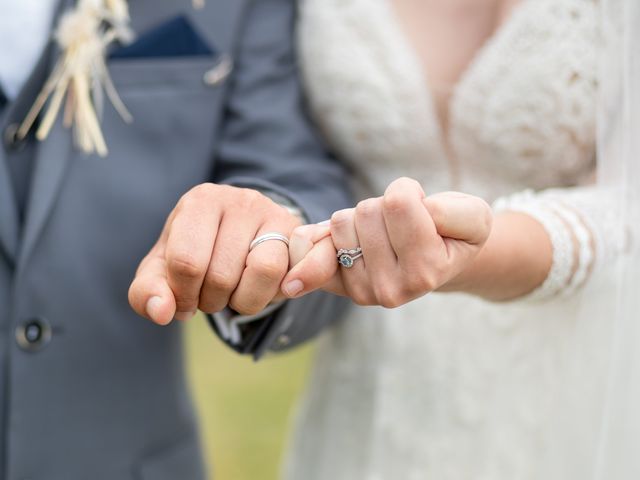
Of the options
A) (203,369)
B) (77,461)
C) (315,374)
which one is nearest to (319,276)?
(77,461)

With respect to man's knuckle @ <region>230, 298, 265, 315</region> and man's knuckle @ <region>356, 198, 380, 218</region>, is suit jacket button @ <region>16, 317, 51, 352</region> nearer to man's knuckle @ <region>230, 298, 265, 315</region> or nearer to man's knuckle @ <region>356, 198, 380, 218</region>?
man's knuckle @ <region>230, 298, 265, 315</region>

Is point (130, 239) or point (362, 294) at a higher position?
point (362, 294)

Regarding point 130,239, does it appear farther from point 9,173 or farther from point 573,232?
point 573,232

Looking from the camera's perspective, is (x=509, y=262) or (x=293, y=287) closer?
(x=293, y=287)

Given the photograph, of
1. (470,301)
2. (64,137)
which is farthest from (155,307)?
(470,301)

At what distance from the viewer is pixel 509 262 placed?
3.41ft

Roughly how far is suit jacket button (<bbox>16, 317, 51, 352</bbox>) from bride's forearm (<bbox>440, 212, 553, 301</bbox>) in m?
0.58

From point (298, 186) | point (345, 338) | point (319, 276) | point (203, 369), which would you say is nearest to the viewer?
point (319, 276)

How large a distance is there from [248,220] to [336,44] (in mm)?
618

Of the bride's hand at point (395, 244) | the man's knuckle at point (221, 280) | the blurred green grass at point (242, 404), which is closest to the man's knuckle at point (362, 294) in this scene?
the bride's hand at point (395, 244)

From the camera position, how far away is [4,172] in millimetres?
1198

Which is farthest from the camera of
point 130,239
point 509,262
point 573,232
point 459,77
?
point 459,77

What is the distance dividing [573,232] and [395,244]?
0.43 meters

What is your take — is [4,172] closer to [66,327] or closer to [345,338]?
[66,327]
